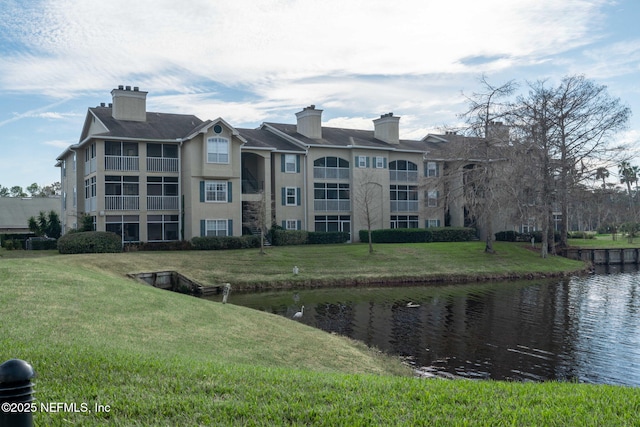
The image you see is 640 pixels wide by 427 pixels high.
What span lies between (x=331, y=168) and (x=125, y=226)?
17.8 metres

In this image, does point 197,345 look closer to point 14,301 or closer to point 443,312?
point 14,301

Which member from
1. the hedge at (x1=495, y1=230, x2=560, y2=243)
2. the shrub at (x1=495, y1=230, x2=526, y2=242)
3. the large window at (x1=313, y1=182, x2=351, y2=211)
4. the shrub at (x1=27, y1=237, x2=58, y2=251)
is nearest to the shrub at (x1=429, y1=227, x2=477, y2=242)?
the shrub at (x1=495, y1=230, x2=526, y2=242)

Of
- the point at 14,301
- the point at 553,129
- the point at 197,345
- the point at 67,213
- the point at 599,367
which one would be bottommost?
the point at 599,367

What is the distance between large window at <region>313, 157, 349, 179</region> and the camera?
4788cm

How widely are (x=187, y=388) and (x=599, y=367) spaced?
40.3 ft

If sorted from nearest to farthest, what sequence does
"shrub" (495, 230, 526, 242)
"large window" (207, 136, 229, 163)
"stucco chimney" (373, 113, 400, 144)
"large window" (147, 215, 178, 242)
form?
"large window" (207, 136, 229, 163) < "large window" (147, 215, 178, 242) < "shrub" (495, 230, 526, 242) < "stucco chimney" (373, 113, 400, 144)

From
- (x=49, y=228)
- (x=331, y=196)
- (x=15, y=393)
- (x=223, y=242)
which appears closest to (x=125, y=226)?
(x=223, y=242)

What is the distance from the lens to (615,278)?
1483 inches

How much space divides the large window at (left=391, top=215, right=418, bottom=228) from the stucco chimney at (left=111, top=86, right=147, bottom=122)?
23654 millimetres

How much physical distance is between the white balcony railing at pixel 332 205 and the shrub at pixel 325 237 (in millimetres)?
2623

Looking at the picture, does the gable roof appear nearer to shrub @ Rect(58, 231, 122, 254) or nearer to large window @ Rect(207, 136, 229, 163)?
shrub @ Rect(58, 231, 122, 254)

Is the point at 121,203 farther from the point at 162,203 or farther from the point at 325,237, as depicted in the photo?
the point at 325,237

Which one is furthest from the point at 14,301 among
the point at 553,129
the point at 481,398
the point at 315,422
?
the point at 553,129

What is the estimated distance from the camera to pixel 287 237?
142 feet
